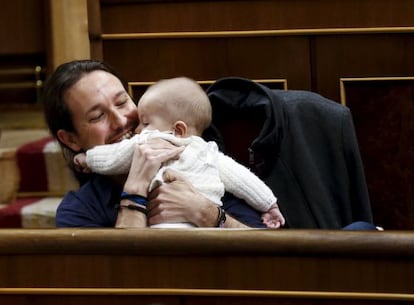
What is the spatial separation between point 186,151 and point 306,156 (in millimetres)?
275

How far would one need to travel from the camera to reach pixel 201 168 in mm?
1672

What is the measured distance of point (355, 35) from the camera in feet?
7.52

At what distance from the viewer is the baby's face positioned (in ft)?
5.58

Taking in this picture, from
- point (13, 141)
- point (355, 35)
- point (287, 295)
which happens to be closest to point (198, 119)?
point (287, 295)

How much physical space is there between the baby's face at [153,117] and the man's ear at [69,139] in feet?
0.56

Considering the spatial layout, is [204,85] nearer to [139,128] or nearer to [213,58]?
[213,58]

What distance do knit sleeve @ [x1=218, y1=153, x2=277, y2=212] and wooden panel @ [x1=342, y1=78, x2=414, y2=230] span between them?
1.91ft

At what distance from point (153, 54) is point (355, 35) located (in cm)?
48

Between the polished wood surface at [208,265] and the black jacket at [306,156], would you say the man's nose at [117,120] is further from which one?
the polished wood surface at [208,265]

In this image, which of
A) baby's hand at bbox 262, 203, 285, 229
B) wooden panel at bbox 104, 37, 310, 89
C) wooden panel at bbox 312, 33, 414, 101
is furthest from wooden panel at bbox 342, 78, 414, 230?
baby's hand at bbox 262, 203, 285, 229

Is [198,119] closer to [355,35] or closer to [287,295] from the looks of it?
[287,295]

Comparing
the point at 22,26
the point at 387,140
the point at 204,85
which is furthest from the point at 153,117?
the point at 22,26

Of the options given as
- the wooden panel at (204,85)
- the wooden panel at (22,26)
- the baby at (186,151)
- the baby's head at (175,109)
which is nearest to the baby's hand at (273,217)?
the baby at (186,151)

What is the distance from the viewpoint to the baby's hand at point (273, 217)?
1.73m
